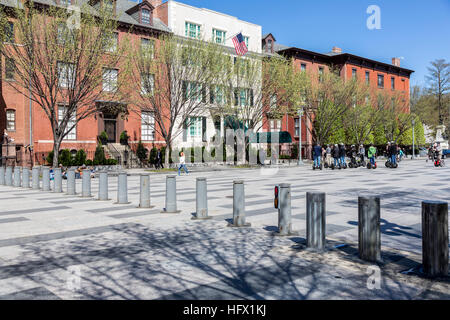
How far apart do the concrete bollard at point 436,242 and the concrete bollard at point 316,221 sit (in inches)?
58.4

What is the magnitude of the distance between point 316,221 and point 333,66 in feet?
164

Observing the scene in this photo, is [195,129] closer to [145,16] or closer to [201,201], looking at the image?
[145,16]

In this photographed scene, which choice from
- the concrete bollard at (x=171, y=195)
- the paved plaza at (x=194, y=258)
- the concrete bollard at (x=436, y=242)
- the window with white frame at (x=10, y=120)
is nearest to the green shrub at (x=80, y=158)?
→ the window with white frame at (x=10, y=120)

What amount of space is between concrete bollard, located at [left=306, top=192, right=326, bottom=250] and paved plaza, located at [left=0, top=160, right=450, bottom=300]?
17 centimetres

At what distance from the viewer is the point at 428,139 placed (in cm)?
7912

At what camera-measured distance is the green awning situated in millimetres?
39406

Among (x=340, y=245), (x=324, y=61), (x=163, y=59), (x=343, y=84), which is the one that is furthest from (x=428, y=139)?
(x=340, y=245)

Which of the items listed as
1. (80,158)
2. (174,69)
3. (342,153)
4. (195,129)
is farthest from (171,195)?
(195,129)

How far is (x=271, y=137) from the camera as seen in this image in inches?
1645

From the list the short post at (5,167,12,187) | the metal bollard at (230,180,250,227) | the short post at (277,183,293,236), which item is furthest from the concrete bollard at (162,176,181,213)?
the short post at (5,167,12,187)

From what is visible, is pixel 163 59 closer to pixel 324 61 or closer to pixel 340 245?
pixel 340 245

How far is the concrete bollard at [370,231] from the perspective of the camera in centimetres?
535

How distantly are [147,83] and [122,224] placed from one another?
21126 millimetres
